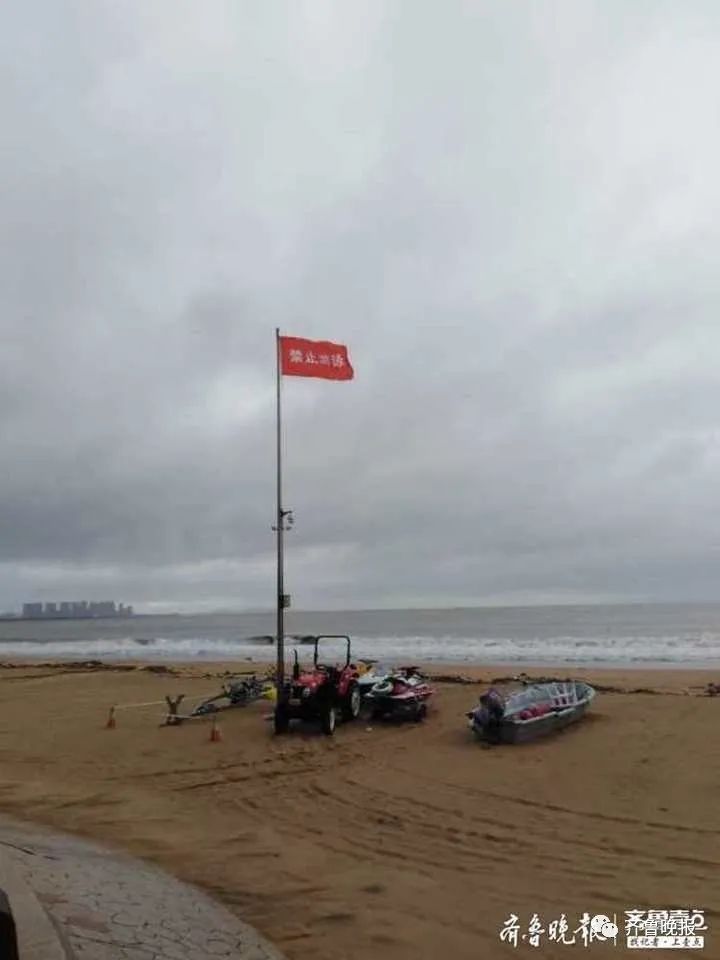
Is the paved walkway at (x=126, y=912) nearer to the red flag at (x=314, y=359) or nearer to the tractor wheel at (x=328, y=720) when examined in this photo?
the tractor wheel at (x=328, y=720)

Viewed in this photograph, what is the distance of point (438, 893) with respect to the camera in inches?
225

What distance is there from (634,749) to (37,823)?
7.56m

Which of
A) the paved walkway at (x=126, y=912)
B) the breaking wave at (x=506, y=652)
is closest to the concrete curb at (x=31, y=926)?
the paved walkway at (x=126, y=912)

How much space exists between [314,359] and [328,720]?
5890 mm

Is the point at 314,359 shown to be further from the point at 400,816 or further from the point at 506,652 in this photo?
the point at 506,652

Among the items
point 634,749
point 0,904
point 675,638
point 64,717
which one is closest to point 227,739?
point 64,717

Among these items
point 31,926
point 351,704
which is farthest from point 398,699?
point 31,926

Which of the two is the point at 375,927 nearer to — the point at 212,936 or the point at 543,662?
the point at 212,936

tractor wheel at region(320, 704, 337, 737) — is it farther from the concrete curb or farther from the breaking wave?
the breaking wave

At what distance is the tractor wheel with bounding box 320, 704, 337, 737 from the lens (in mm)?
12516

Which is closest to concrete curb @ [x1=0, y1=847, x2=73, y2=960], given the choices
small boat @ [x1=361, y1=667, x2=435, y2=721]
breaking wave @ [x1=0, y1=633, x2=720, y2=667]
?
small boat @ [x1=361, y1=667, x2=435, y2=721]

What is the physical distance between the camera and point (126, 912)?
4770mm

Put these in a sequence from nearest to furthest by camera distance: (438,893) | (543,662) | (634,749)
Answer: (438,893), (634,749), (543,662)

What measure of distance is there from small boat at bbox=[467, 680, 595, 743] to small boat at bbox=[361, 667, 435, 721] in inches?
64.5
